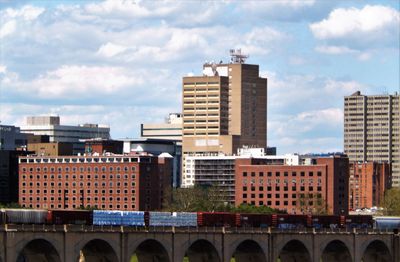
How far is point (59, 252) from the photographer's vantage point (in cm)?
16950

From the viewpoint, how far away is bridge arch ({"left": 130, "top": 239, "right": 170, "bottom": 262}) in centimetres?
18612

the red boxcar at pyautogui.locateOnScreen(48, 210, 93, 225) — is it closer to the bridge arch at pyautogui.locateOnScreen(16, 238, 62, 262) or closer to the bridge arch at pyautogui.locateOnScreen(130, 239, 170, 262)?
the bridge arch at pyautogui.locateOnScreen(16, 238, 62, 262)

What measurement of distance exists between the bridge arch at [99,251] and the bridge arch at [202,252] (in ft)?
51.2

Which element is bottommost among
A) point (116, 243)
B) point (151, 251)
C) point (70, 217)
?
point (151, 251)

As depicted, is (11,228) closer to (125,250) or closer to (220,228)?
(125,250)

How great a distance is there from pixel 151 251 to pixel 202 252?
10.9 meters

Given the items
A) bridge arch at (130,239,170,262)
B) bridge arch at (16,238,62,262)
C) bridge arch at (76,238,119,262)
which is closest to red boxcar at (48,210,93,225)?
bridge arch at (76,238,119,262)

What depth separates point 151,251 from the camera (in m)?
189

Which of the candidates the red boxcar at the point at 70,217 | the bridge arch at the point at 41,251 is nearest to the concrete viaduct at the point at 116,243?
the bridge arch at the point at 41,251

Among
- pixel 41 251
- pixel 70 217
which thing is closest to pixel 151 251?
pixel 70 217

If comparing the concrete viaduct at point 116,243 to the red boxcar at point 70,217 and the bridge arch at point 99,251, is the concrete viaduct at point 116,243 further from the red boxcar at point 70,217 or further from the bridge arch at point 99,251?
the red boxcar at point 70,217

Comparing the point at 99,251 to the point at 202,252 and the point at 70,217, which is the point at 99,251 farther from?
the point at 202,252

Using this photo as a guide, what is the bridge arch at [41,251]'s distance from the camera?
556 ft

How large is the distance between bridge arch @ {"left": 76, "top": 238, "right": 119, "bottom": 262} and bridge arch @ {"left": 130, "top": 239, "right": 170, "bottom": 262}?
6.14m
